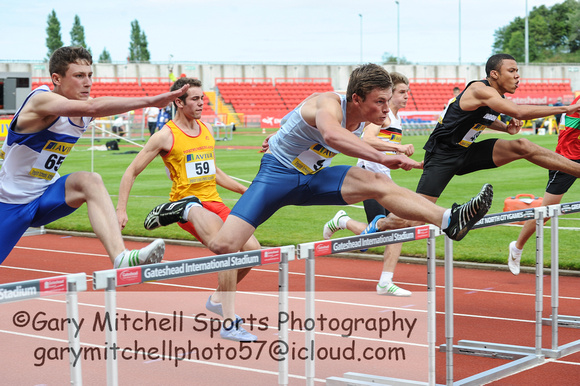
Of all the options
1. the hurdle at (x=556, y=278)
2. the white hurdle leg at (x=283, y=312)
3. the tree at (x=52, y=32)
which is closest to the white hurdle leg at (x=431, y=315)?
the white hurdle leg at (x=283, y=312)

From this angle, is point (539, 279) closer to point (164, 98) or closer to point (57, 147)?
Result: point (164, 98)

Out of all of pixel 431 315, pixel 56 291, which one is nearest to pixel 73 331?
pixel 56 291

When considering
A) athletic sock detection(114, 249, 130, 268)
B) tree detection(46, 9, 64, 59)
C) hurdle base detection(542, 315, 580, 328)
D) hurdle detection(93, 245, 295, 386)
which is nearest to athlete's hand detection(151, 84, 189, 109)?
athletic sock detection(114, 249, 130, 268)

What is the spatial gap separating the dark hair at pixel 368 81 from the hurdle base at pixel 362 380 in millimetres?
1849

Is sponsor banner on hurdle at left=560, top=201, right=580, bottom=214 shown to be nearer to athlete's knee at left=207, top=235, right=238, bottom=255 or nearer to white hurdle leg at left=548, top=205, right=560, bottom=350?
white hurdle leg at left=548, top=205, right=560, bottom=350

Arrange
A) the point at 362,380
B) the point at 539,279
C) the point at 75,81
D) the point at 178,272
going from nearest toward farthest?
1. the point at 178,272
2. the point at 75,81
3. the point at 362,380
4. the point at 539,279

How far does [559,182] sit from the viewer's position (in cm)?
783

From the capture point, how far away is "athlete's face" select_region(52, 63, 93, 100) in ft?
15.6

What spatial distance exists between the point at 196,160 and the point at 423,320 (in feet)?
8.16

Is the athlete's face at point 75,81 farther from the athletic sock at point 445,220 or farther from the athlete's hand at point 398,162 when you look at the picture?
the athletic sock at point 445,220

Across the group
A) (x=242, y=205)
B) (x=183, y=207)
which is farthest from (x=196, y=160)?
(x=242, y=205)

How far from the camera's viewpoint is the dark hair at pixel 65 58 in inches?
186

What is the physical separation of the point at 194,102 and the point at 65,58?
2126mm

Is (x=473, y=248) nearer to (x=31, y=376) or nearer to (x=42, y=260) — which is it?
(x=42, y=260)
